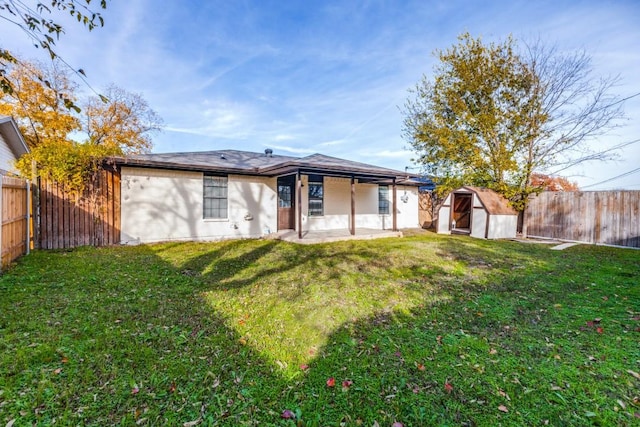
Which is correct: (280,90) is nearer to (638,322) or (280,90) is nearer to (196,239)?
(196,239)

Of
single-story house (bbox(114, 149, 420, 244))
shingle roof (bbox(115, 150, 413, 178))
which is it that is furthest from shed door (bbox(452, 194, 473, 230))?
shingle roof (bbox(115, 150, 413, 178))

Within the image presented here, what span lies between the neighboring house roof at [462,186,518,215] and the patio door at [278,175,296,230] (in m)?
7.19

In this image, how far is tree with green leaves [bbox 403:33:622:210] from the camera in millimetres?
11086

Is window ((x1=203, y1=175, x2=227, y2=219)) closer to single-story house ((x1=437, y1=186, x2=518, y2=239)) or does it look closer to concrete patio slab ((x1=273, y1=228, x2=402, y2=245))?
concrete patio slab ((x1=273, y1=228, x2=402, y2=245))

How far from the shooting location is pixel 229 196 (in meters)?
9.89

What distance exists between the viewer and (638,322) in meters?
3.38

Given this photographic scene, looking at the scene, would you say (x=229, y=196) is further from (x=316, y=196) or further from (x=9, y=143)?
(x=9, y=143)

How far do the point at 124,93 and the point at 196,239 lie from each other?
52.9ft

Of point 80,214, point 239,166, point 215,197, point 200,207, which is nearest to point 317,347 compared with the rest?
point 200,207

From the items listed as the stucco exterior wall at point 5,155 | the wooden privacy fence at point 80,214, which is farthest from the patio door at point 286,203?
the stucco exterior wall at point 5,155

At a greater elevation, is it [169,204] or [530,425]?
[169,204]

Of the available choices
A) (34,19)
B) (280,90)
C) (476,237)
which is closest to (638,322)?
(34,19)

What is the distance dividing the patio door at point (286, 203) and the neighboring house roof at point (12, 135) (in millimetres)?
8770

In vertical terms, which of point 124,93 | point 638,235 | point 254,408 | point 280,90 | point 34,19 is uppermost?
point 124,93
